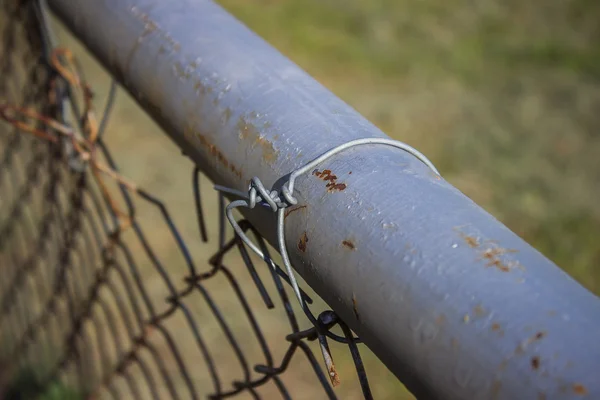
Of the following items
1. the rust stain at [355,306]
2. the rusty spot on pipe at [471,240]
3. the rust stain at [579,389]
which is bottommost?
the rust stain at [579,389]

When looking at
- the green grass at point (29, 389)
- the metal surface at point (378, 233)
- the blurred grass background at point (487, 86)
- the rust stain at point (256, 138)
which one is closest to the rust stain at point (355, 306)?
the metal surface at point (378, 233)

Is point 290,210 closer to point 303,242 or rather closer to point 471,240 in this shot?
point 303,242

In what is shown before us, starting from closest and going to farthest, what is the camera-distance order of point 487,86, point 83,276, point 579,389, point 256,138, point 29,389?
point 579,389, point 256,138, point 83,276, point 29,389, point 487,86

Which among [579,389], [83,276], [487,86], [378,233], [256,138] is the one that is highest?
[487,86]

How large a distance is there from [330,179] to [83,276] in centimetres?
139

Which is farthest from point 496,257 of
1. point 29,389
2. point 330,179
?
point 29,389

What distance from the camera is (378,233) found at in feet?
1.41

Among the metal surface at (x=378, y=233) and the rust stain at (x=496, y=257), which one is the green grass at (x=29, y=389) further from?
the rust stain at (x=496, y=257)

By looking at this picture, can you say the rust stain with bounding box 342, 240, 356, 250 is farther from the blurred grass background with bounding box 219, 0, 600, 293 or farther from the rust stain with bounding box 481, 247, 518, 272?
the blurred grass background with bounding box 219, 0, 600, 293

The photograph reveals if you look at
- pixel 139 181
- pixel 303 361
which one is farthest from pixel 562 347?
pixel 139 181

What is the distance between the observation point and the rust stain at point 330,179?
1.53 ft

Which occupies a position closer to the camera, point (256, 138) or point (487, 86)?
point (256, 138)

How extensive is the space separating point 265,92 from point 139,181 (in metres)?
2.68

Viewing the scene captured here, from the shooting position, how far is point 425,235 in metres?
0.41
